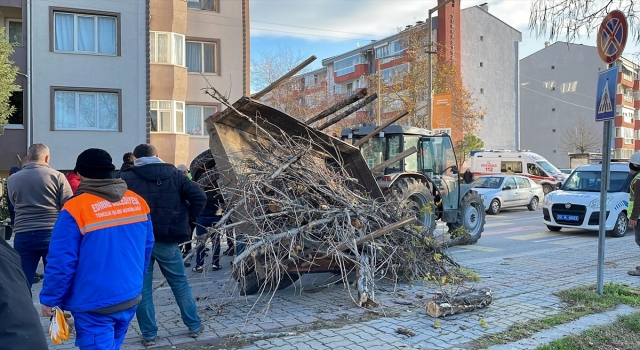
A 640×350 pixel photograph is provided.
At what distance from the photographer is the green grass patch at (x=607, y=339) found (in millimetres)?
4699

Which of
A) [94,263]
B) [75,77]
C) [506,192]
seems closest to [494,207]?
[506,192]

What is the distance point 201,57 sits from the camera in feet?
81.3

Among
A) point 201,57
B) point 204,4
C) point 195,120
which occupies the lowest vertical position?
point 195,120

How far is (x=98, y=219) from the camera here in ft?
11.0

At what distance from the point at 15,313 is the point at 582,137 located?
56.2 metres

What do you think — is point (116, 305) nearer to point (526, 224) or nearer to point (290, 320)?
point (290, 320)

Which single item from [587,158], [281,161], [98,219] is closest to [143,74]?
[281,161]

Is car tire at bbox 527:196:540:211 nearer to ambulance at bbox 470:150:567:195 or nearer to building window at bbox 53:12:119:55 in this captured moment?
ambulance at bbox 470:150:567:195

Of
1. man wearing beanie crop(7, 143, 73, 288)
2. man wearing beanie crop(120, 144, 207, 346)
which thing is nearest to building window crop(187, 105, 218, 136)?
man wearing beanie crop(7, 143, 73, 288)

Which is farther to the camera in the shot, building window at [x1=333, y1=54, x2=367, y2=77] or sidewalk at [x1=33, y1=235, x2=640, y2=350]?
building window at [x1=333, y1=54, x2=367, y2=77]

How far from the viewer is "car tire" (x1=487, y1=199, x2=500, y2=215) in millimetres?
19513

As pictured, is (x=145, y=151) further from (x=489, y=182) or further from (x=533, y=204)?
(x=533, y=204)

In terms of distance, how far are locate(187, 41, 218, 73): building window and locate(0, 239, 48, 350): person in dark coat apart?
24.0 m

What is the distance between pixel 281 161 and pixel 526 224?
11.5 m
